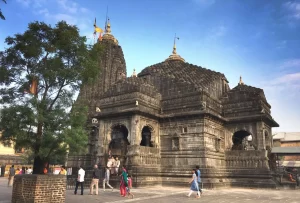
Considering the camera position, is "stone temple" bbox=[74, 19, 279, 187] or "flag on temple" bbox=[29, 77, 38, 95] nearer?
"flag on temple" bbox=[29, 77, 38, 95]

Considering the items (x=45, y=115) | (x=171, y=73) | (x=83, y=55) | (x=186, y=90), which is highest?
(x=171, y=73)

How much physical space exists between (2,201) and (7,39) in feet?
23.8

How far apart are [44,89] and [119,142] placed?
1527cm

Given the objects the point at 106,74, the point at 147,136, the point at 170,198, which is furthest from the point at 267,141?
the point at 106,74

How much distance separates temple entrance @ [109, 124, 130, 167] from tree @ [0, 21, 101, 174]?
11.4m

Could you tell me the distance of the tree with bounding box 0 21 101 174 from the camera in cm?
1151

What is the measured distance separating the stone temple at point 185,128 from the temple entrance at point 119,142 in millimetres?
85

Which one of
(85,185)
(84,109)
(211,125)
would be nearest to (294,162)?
(211,125)

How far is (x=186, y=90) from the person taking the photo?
2522 centimetres

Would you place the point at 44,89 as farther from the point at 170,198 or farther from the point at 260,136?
the point at 260,136

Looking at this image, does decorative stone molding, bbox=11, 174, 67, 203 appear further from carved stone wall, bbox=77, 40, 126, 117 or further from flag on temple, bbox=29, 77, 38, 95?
carved stone wall, bbox=77, 40, 126, 117

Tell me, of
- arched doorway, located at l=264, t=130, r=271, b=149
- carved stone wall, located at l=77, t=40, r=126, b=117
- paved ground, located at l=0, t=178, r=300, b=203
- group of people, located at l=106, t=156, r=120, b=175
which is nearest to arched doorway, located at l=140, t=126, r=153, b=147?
group of people, located at l=106, t=156, r=120, b=175

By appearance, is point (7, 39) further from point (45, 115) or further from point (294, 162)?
point (294, 162)

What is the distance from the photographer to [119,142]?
88.8ft
